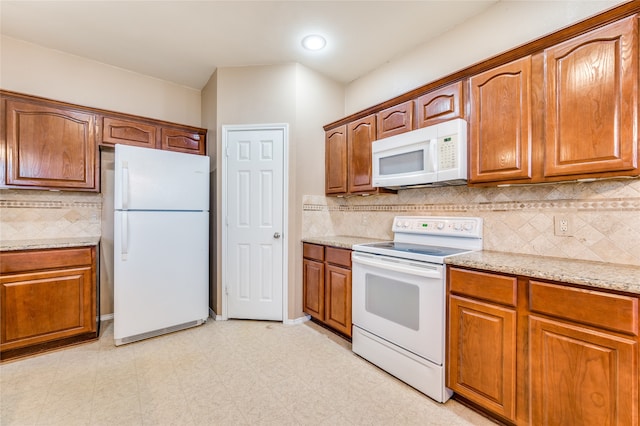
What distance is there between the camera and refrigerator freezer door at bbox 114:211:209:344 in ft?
8.00

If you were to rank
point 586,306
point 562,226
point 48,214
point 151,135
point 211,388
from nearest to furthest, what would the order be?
point 586,306
point 562,226
point 211,388
point 48,214
point 151,135

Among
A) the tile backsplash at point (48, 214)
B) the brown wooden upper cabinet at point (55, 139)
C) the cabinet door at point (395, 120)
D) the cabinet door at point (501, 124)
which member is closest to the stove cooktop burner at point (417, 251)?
the cabinet door at point (501, 124)

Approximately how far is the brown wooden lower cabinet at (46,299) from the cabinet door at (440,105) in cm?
300

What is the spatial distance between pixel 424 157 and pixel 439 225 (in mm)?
573

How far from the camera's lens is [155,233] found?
2594 mm

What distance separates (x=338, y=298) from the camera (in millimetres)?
2594

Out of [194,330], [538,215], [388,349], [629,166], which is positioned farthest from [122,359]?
[629,166]

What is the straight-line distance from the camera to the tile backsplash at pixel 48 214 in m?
2.54

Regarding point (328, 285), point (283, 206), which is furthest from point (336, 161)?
point (328, 285)

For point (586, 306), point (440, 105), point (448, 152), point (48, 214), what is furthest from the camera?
point (48, 214)

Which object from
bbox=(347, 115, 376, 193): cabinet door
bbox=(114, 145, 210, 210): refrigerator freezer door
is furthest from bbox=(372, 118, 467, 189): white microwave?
bbox=(114, 145, 210, 210): refrigerator freezer door

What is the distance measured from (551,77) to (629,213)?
33.2 inches

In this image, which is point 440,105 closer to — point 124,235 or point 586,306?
point 586,306

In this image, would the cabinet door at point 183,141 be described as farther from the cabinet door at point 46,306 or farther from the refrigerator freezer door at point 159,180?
the cabinet door at point 46,306
